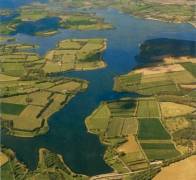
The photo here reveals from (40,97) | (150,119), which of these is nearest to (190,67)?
(150,119)

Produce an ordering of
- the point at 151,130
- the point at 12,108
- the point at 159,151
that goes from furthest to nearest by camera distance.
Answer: the point at 12,108 → the point at 151,130 → the point at 159,151

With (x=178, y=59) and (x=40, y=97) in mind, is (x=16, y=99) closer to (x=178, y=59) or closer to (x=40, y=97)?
(x=40, y=97)

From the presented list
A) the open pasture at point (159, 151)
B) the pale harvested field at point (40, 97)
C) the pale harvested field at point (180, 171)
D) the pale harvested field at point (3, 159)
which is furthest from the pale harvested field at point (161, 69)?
the pale harvested field at point (3, 159)

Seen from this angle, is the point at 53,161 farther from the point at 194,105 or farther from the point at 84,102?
the point at 194,105

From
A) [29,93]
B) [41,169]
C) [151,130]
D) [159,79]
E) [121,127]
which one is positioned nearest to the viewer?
[41,169]

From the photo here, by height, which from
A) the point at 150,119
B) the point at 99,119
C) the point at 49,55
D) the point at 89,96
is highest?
the point at 150,119

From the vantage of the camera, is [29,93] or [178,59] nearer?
[29,93]

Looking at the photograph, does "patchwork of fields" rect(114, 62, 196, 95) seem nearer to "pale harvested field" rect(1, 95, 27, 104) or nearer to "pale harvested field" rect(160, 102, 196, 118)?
"pale harvested field" rect(160, 102, 196, 118)
